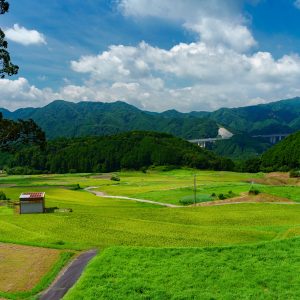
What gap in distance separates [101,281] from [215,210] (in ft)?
133

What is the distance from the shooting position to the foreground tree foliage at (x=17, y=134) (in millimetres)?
35500

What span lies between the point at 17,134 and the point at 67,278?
14968mm

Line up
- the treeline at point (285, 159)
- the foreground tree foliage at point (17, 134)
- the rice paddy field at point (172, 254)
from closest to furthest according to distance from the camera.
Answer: the rice paddy field at point (172, 254) < the foreground tree foliage at point (17, 134) < the treeline at point (285, 159)

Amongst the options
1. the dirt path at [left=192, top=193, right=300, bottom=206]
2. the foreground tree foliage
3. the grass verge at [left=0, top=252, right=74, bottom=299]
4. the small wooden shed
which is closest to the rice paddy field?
the grass verge at [left=0, top=252, right=74, bottom=299]

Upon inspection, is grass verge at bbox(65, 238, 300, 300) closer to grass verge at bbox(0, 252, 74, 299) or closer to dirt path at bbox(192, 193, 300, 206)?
grass verge at bbox(0, 252, 74, 299)

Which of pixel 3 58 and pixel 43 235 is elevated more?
pixel 3 58

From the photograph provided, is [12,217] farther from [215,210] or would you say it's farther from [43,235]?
[215,210]

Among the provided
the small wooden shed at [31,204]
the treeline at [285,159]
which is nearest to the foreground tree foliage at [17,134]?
the small wooden shed at [31,204]

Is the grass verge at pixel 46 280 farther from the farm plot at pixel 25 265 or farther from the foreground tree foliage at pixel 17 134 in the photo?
the foreground tree foliage at pixel 17 134

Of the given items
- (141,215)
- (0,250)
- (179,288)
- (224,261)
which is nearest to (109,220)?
(141,215)

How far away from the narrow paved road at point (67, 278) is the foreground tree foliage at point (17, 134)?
37.2ft

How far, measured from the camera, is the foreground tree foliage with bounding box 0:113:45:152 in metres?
35.5

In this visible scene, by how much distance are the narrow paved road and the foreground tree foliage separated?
1133cm

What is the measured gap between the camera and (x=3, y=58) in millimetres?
34094
